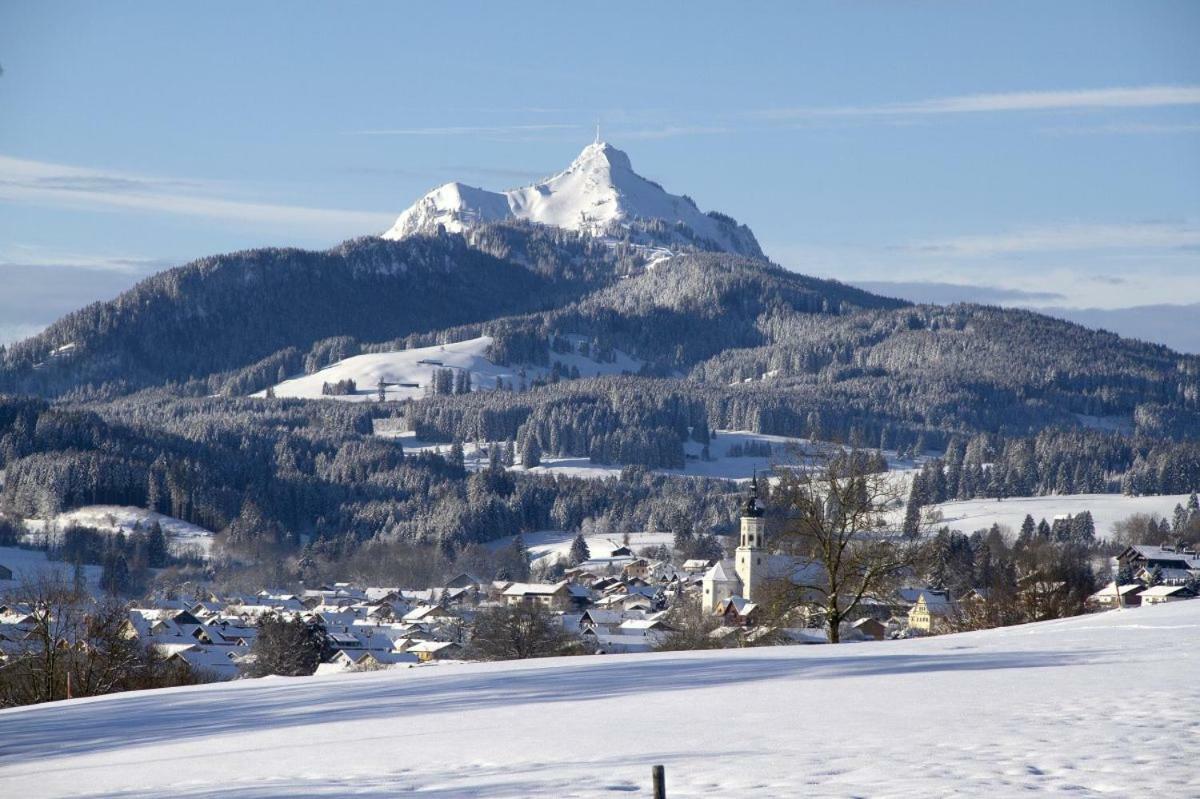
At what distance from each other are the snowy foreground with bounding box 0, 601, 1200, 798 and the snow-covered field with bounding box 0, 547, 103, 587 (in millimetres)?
113603

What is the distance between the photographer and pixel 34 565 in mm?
143750

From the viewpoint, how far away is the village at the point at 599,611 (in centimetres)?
6144

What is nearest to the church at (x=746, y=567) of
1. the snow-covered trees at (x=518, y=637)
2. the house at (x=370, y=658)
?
the house at (x=370, y=658)

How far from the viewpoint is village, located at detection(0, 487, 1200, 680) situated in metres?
61.4

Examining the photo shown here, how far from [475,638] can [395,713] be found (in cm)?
4489

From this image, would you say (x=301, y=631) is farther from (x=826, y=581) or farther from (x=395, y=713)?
(x=395, y=713)

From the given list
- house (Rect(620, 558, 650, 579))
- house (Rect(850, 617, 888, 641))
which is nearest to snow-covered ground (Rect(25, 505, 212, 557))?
house (Rect(620, 558, 650, 579))

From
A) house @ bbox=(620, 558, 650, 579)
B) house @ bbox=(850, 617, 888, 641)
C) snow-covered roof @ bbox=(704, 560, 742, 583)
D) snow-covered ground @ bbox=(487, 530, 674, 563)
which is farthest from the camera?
snow-covered ground @ bbox=(487, 530, 674, 563)

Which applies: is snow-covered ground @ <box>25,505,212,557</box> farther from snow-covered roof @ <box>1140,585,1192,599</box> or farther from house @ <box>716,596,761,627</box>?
snow-covered roof @ <box>1140,585,1192,599</box>

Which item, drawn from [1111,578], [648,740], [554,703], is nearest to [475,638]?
[554,703]

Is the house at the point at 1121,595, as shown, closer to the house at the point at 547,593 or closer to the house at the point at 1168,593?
the house at the point at 1168,593

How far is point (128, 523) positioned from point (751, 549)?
8687 cm

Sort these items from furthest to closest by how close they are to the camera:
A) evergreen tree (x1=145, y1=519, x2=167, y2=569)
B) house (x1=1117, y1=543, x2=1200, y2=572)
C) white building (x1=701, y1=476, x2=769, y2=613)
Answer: evergreen tree (x1=145, y1=519, x2=167, y2=569) < house (x1=1117, y1=543, x2=1200, y2=572) < white building (x1=701, y1=476, x2=769, y2=613)

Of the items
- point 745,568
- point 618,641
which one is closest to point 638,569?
point 745,568
